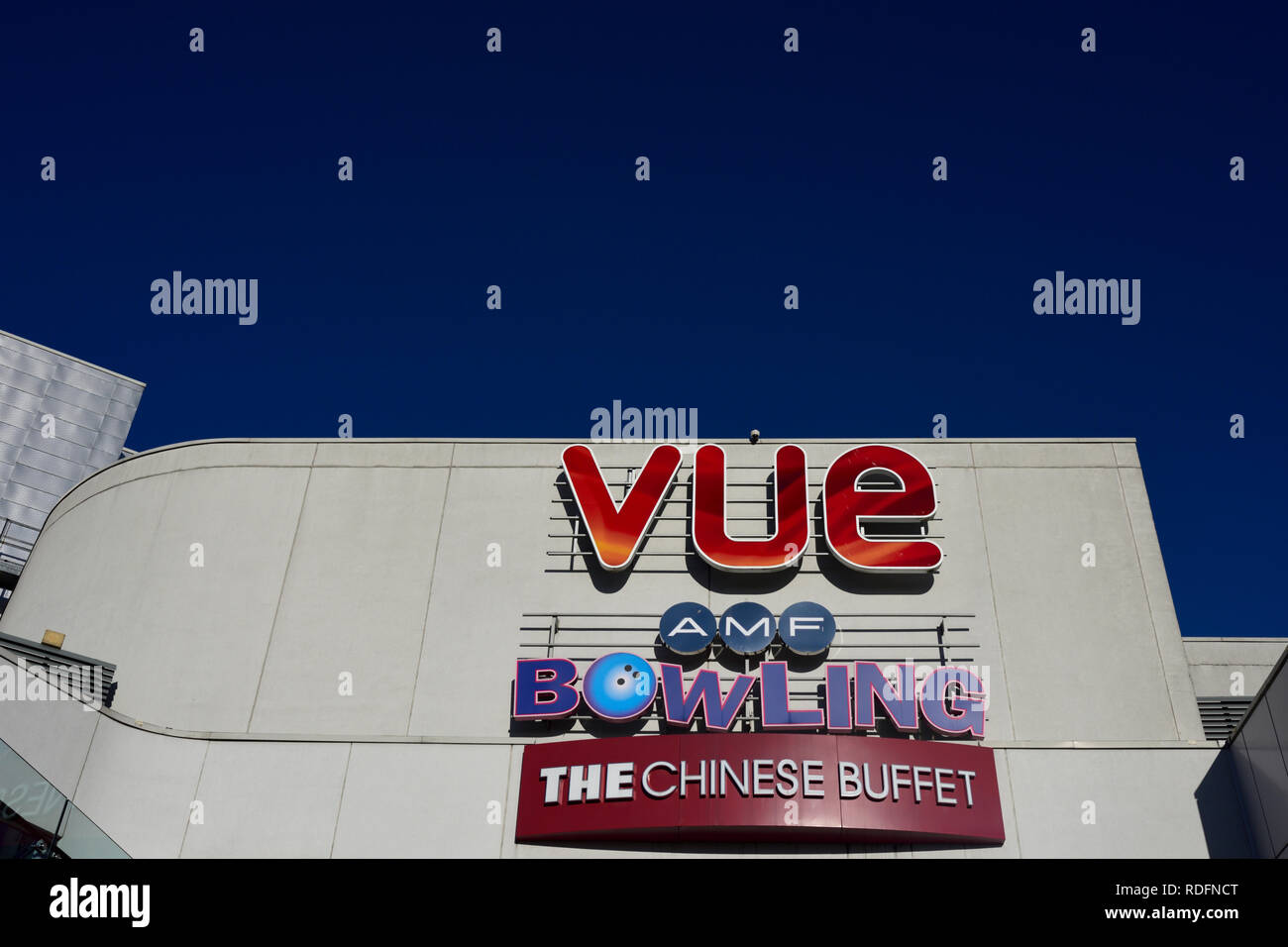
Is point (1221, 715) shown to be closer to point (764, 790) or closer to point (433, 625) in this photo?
point (764, 790)

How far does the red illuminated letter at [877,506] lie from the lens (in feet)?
69.3

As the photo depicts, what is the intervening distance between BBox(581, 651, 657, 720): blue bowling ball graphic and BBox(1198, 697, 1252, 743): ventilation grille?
1240 cm

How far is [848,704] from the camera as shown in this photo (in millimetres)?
19141

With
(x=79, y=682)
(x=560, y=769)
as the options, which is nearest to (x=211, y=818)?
(x=79, y=682)

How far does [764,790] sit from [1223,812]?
7682 mm

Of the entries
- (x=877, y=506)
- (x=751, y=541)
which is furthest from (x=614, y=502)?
(x=877, y=506)

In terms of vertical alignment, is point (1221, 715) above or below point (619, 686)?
above

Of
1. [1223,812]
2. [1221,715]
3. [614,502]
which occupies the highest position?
[614,502]

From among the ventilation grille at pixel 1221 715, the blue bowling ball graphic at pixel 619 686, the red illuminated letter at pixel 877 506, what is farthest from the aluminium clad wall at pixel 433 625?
the ventilation grille at pixel 1221 715

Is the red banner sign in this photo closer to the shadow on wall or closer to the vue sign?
the shadow on wall

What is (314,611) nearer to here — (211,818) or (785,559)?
(211,818)

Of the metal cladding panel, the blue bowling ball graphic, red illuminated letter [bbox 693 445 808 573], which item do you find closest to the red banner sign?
the blue bowling ball graphic

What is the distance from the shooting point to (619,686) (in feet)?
64.2

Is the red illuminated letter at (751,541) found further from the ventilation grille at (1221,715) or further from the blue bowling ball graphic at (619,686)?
the ventilation grille at (1221,715)
